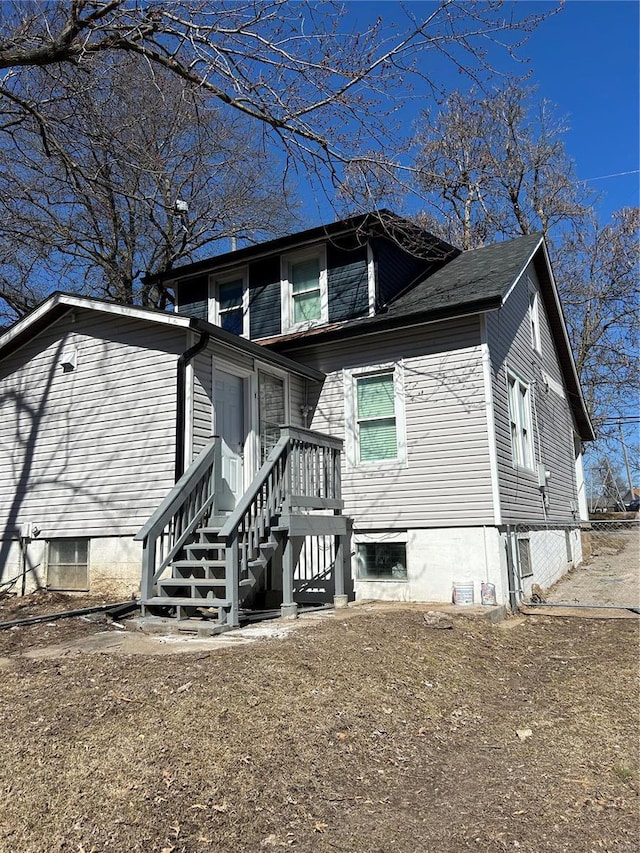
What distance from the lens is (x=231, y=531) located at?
689cm

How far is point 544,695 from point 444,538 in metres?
4.05

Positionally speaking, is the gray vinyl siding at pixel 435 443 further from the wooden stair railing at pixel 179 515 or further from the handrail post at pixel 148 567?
the handrail post at pixel 148 567

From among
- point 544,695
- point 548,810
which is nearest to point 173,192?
point 544,695

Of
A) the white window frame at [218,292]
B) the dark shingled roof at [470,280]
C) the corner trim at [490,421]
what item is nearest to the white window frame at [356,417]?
the dark shingled roof at [470,280]

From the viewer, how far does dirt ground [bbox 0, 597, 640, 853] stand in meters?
2.96

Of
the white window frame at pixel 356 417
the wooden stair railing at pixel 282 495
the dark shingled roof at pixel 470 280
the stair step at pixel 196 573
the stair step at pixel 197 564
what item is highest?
the dark shingled roof at pixel 470 280

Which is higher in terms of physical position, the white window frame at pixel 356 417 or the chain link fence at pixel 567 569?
the white window frame at pixel 356 417

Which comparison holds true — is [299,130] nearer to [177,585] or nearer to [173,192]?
[177,585]

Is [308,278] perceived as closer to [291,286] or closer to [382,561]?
[291,286]

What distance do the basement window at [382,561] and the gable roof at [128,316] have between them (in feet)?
9.62

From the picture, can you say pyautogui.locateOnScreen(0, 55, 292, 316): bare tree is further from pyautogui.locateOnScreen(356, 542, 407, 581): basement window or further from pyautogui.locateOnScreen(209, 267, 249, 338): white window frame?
pyautogui.locateOnScreen(356, 542, 407, 581): basement window

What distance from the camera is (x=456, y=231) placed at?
22.7 metres

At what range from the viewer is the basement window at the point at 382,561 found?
9.75m

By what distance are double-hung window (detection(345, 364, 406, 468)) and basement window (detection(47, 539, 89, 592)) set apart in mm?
4314
